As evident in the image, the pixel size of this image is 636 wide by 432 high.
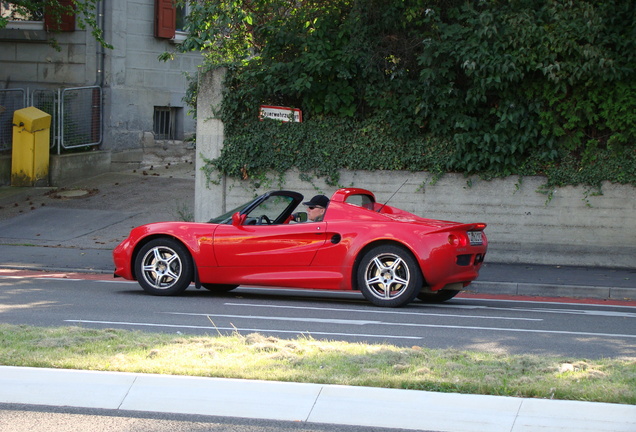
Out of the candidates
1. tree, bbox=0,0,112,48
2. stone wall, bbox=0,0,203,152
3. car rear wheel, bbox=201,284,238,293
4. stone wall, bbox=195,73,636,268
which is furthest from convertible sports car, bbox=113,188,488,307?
stone wall, bbox=0,0,203,152

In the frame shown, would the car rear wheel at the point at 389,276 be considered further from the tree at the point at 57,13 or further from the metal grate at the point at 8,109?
the metal grate at the point at 8,109

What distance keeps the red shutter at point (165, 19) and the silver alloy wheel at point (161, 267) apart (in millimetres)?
13722

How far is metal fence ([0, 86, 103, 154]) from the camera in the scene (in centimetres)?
2089

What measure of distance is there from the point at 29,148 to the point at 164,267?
11.2 m

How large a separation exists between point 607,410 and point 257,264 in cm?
582

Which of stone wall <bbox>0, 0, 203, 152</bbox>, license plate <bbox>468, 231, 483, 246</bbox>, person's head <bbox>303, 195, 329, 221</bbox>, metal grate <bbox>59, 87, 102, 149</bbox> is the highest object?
stone wall <bbox>0, 0, 203, 152</bbox>

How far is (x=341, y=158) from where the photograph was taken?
15.6m

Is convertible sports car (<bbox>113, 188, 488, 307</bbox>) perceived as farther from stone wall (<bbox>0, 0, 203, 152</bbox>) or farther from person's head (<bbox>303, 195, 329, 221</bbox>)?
stone wall (<bbox>0, 0, 203, 152</bbox>)

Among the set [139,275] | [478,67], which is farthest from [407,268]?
[478,67]

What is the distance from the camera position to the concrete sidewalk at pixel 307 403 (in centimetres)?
479

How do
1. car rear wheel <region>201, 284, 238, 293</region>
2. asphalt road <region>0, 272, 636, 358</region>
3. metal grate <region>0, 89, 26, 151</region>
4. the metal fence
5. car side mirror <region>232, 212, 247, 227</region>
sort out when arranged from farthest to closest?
the metal fence
metal grate <region>0, 89, 26, 151</region>
car rear wheel <region>201, 284, 238, 293</region>
car side mirror <region>232, 212, 247, 227</region>
asphalt road <region>0, 272, 636, 358</region>

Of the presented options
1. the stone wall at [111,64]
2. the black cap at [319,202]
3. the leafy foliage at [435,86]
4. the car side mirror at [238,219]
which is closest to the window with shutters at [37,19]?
the stone wall at [111,64]

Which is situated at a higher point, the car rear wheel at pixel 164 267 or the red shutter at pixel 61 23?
the red shutter at pixel 61 23

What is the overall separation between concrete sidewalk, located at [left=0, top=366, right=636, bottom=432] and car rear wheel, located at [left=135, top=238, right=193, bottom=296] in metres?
4.85
